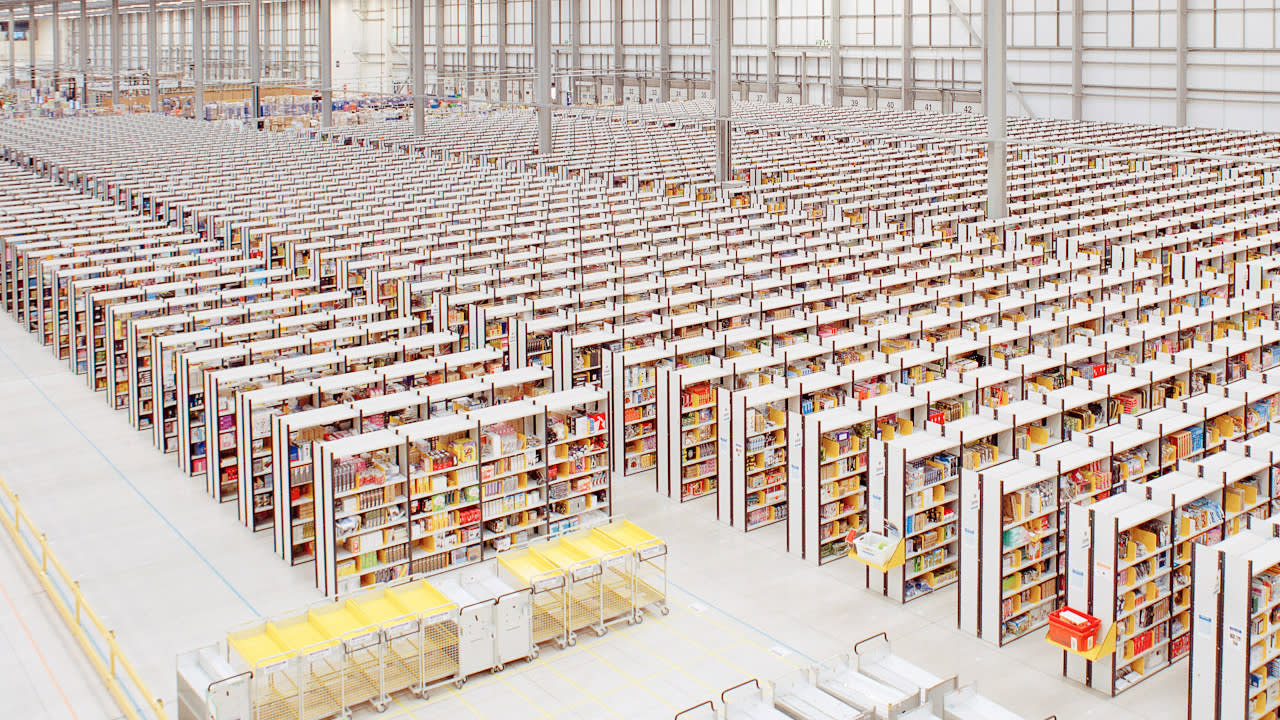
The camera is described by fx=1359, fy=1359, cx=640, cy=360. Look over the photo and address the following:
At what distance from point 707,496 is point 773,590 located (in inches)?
114

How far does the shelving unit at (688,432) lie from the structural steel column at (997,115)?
16.0 m

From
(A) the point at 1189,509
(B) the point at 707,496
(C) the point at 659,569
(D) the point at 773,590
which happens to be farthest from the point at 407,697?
(A) the point at 1189,509

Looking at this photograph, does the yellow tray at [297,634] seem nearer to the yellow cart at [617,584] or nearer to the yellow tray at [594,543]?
the yellow cart at [617,584]

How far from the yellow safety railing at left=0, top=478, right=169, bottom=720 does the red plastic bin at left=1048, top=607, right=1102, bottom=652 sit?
27.0ft

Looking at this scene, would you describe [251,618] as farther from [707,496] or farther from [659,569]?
[707,496]

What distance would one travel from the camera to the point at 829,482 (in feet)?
52.4

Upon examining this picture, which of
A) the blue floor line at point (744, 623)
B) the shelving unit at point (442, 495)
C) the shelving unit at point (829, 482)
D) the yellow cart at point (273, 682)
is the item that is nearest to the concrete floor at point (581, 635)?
the blue floor line at point (744, 623)

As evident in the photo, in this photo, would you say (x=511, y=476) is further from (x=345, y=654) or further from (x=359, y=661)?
(x=345, y=654)

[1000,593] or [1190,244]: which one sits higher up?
[1190,244]

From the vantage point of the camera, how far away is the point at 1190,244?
2842 cm

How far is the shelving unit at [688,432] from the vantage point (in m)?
17.6

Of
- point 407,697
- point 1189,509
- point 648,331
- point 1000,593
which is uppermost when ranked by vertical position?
point 648,331

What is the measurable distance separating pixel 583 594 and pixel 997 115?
21511 millimetres

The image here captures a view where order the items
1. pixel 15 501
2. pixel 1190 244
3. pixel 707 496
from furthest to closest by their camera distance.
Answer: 1. pixel 1190 244
2. pixel 707 496
3. pixel 15 501
